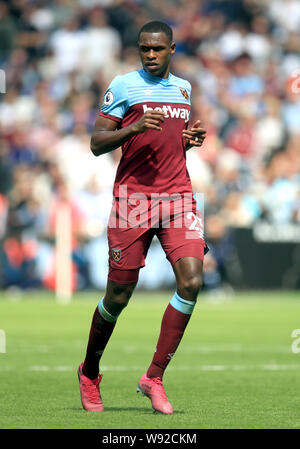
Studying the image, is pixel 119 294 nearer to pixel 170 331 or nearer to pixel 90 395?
pixel 170 331

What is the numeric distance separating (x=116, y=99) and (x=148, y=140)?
34cm

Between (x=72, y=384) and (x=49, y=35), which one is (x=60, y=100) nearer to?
(x=49, y=35)

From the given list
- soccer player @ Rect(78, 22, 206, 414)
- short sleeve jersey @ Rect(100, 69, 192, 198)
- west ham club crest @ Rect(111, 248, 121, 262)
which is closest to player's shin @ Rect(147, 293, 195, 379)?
soccer player @ Rect(78, 22, 206, 414)

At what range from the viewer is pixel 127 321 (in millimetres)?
14602

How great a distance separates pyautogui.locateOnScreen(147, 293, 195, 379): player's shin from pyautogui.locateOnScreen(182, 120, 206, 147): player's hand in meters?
1.02

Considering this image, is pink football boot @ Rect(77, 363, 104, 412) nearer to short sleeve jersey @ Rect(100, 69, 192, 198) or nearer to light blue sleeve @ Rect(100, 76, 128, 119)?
short sleeve jersey @ Rect(100, 69, 192, 198)

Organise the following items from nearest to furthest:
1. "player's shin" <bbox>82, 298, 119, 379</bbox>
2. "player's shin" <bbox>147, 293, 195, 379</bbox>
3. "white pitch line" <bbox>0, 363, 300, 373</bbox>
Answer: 1. "player's shin" <bbox>147, 293, 195, 379</bbox>
2. "player's shin" <bbox>82, 298, 119, 379</bbox>
3. "white pitch line" <bbox>0, 363, 300, 373</bbox>

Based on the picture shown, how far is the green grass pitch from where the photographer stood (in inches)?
252

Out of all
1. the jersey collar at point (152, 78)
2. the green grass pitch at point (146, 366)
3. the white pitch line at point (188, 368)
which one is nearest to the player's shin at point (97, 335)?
the green grass pitch at point (146, 366)

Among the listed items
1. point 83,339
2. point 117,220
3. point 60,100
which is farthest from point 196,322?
point 60,100

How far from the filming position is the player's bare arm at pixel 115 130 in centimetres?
645

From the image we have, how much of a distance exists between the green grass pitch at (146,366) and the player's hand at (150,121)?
70.0 inches

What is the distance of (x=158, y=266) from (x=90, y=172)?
87.5 inches

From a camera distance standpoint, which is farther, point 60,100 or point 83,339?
point 60,100
